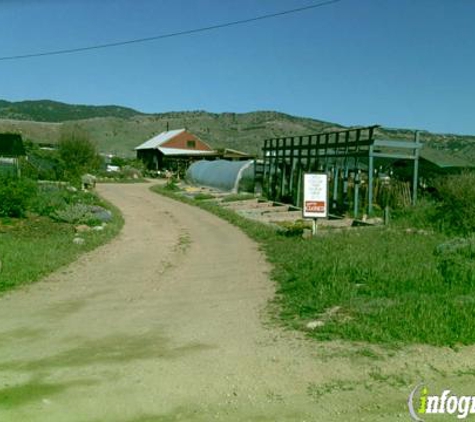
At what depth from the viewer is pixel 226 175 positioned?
42.2m

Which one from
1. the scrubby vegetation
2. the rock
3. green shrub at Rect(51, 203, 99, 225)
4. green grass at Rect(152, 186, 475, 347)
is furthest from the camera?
green shrub at Rect(51, 203, 99, 225)

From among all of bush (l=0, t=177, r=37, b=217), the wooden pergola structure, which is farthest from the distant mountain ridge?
bush (l=0, t=177, r=37, b=217)

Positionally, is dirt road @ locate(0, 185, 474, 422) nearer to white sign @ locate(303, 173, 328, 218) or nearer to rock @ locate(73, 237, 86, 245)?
rock @ locate(73, 237, 86, 245)

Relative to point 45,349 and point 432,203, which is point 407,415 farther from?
point 432,203

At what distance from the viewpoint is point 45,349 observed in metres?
7.24

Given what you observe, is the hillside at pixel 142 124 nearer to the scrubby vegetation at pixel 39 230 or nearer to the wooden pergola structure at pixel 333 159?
the wooden pergola structure at pixel 333 159

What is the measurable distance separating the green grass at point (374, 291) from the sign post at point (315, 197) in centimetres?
204

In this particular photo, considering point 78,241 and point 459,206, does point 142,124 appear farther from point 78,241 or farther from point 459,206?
point 459,206

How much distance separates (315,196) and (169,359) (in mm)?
11033

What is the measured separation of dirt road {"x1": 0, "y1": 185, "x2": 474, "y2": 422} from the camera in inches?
209

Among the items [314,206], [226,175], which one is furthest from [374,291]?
[226,175]

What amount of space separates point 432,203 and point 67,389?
15.9 m

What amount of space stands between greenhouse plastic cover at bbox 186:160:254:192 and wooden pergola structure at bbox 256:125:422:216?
→ 4026 mm

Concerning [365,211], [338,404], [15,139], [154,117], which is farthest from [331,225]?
[154,117]
